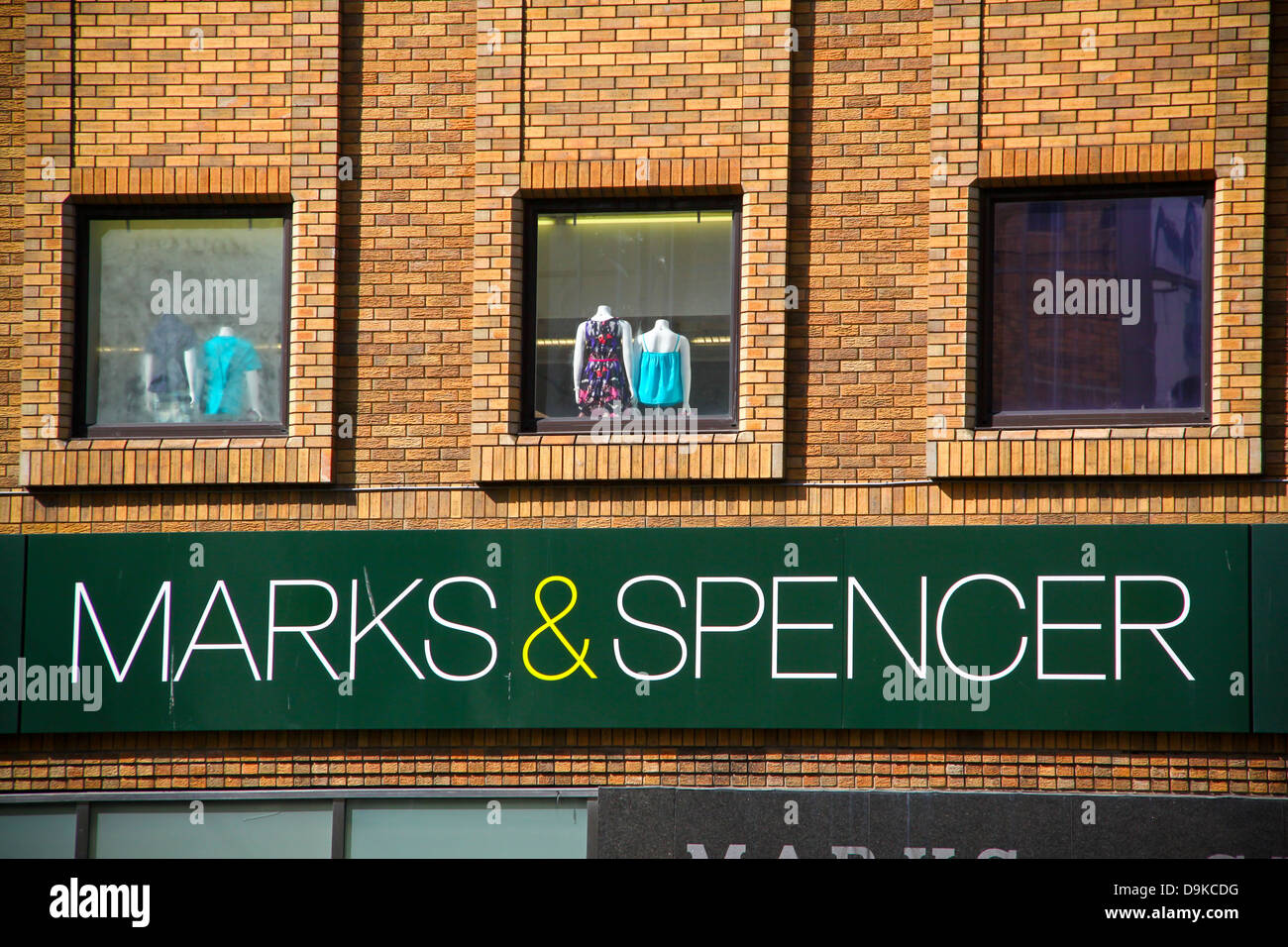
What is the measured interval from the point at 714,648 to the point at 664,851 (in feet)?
4.33

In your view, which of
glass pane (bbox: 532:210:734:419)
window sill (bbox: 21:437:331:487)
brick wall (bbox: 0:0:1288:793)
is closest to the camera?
brick wall (bbox: 0:0:1288:793)

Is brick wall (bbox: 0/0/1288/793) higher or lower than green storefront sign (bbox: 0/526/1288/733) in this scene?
higher

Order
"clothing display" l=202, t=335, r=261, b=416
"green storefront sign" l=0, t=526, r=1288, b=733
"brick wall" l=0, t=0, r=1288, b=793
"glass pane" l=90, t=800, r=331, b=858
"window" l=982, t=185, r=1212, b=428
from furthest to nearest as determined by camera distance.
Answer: "clothing display" l=202, t=335, r=261, b=416, "glass pane" l=90, t=800, r=331, b=858, "window" l=982, t=185, r=1212, b=428, "brick wall" l=0, t=0, r=1288, b=793, "green storefront sign" l=0, t=526, r=1288, b=733

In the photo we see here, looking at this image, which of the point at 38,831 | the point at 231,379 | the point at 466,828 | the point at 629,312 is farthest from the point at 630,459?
the point at 38,831

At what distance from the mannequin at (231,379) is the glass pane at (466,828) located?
2806 mm

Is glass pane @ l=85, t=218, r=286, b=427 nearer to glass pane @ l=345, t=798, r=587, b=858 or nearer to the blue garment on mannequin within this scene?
the blue garment on mannequin

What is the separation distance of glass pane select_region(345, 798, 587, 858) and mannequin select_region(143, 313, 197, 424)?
297cm

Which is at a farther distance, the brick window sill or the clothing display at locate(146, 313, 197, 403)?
the clothing display at locate(146, 313, 197, 403)

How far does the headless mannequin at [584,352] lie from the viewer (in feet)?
28.7

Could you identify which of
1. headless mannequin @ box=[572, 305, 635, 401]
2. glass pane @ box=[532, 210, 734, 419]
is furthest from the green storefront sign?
headless mannequin @ box=[572, 305, 635, 401]

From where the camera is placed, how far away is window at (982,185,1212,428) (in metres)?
8.34

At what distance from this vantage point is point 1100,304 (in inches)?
332

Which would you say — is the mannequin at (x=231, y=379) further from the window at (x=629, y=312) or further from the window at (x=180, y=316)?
the window at (x=629, y=312)
